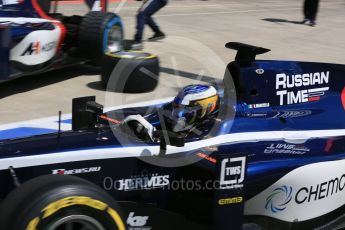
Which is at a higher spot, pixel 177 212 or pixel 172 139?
pixel 172 139

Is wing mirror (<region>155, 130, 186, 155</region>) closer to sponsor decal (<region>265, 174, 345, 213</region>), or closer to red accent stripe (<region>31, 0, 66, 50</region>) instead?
sponsor decal (<region>265, 174, 345, 213</region>)

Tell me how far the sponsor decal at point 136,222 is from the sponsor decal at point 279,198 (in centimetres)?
86

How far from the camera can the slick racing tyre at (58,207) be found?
289 centimetres

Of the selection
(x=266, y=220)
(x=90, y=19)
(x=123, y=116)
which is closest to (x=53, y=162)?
(x=123, y=116)

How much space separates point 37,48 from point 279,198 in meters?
4.68

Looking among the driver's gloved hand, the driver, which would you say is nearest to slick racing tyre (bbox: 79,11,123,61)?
the driver

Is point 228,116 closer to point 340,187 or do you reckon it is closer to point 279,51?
point 340,187

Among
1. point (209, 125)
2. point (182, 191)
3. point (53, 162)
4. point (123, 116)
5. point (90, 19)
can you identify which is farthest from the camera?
point (90, 19)

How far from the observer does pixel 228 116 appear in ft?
13.7

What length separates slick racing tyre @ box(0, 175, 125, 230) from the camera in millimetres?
2889

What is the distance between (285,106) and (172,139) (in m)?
1.50

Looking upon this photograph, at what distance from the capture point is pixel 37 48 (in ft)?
25.0

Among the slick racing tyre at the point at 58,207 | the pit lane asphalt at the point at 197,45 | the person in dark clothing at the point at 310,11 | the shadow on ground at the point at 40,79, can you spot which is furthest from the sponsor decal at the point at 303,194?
the person in dark clothing at the point at 310,11

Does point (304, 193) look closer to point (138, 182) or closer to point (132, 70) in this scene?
point (138, 182)
